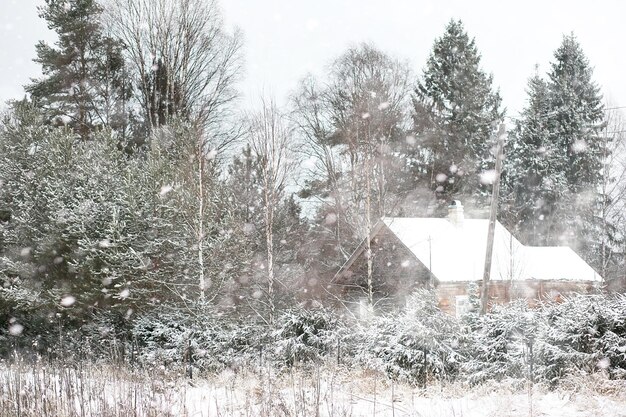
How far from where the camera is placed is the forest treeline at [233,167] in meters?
15.7

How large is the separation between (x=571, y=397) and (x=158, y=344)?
30.0ft

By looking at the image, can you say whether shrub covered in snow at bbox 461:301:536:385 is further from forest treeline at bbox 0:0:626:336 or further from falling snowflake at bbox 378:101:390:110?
falling snowflake at bbox 378:101:390:110

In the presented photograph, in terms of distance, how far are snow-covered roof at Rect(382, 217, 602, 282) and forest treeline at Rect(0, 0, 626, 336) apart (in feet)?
4.46

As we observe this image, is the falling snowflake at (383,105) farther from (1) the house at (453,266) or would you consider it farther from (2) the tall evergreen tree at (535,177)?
(2) the tall evergreen tree at (535,177)

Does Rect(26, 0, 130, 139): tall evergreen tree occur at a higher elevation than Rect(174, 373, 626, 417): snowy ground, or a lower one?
higher

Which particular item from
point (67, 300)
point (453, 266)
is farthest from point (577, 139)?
point (67, 300)

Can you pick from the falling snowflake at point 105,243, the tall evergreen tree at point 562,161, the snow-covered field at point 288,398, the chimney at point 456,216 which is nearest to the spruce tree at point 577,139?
the tall evergreen tree at point 562,161

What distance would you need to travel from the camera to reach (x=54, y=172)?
17.0m

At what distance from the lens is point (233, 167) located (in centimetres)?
2639

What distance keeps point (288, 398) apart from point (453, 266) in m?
13.0

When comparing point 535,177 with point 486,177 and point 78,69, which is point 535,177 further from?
point 78,69

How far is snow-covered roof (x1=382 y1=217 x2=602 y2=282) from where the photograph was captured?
794 inches

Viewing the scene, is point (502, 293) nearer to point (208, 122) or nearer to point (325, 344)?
point (325, 344)

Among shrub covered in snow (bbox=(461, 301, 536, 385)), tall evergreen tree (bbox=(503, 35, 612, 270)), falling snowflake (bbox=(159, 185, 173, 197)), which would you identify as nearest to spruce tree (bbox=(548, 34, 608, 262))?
tall evergreen tree (bbox=(503, 35, 612, 270))
